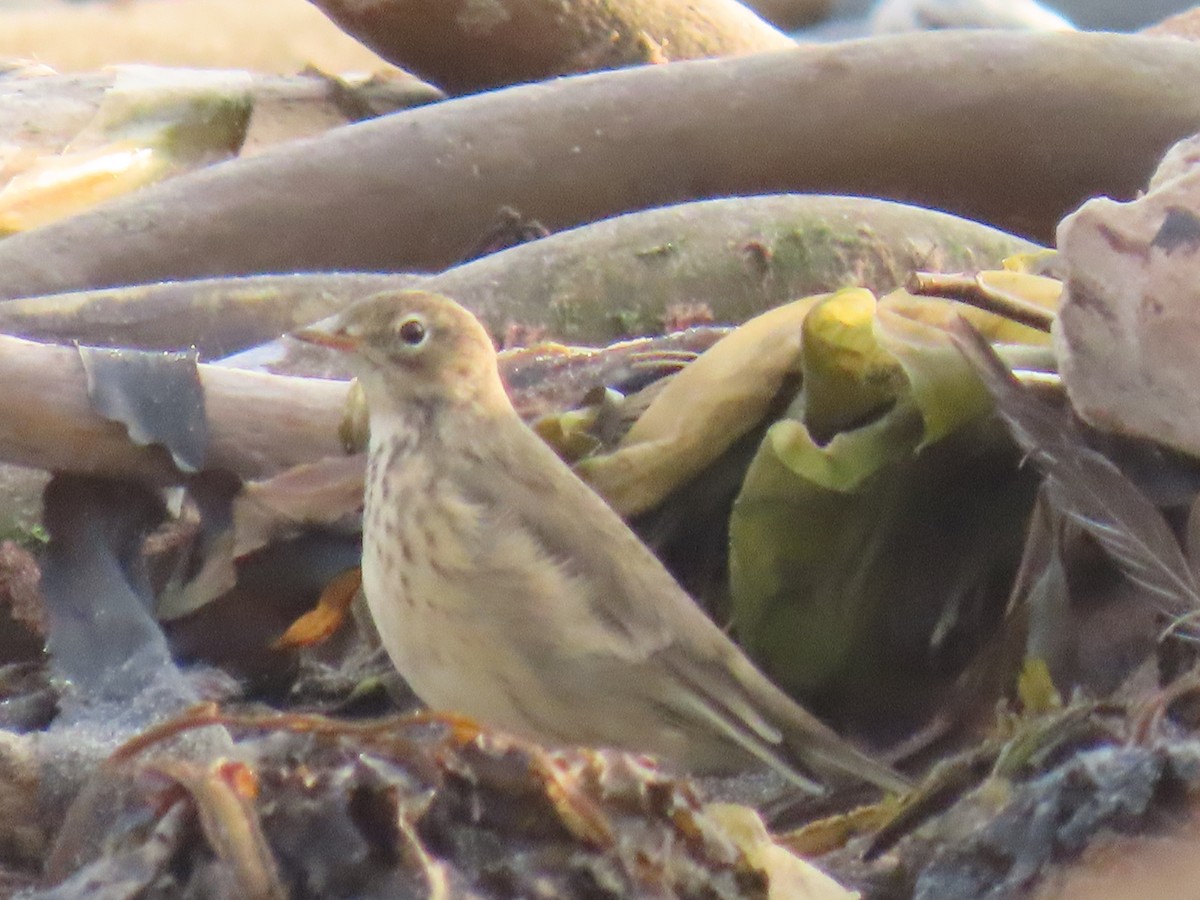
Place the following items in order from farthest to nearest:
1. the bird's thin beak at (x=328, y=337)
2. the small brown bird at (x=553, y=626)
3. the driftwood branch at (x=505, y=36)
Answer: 1. the driftwood branch at (x=505, y=36)
2. the bird's thin beak at (x=328, y=337)
3. the small brown bird at (x=553, y=626)

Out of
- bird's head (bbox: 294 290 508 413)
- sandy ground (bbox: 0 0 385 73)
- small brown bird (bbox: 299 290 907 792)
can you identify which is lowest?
sandy ground (bbox: 0 0 385 73)

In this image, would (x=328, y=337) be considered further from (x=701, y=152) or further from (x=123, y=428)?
(x=701, y=152)

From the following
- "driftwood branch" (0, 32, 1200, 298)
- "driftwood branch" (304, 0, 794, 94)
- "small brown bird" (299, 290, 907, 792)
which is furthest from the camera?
"driftwood branch" (304, 0, 794, 94)

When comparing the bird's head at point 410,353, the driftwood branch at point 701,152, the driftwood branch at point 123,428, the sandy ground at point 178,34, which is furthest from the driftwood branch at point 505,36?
the sandy ground at point 178,34

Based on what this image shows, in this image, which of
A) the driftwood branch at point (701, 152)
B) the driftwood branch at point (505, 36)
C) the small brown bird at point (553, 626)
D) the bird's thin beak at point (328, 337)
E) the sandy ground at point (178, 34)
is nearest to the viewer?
the small brown bird at point (553, 626)

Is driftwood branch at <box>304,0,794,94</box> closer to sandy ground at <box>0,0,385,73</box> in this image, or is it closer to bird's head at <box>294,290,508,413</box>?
bird's head at <box>294,290,508,413</box>

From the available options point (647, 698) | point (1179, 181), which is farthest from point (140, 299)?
point (1179, 181)

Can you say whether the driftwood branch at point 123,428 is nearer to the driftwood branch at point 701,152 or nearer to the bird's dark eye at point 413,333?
the bird's dark eye at point 413,333

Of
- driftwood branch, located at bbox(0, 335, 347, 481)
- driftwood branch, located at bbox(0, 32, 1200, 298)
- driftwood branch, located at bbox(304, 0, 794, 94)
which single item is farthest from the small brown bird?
driftwood branch, located at bbox(304, 0, 794, 94)
